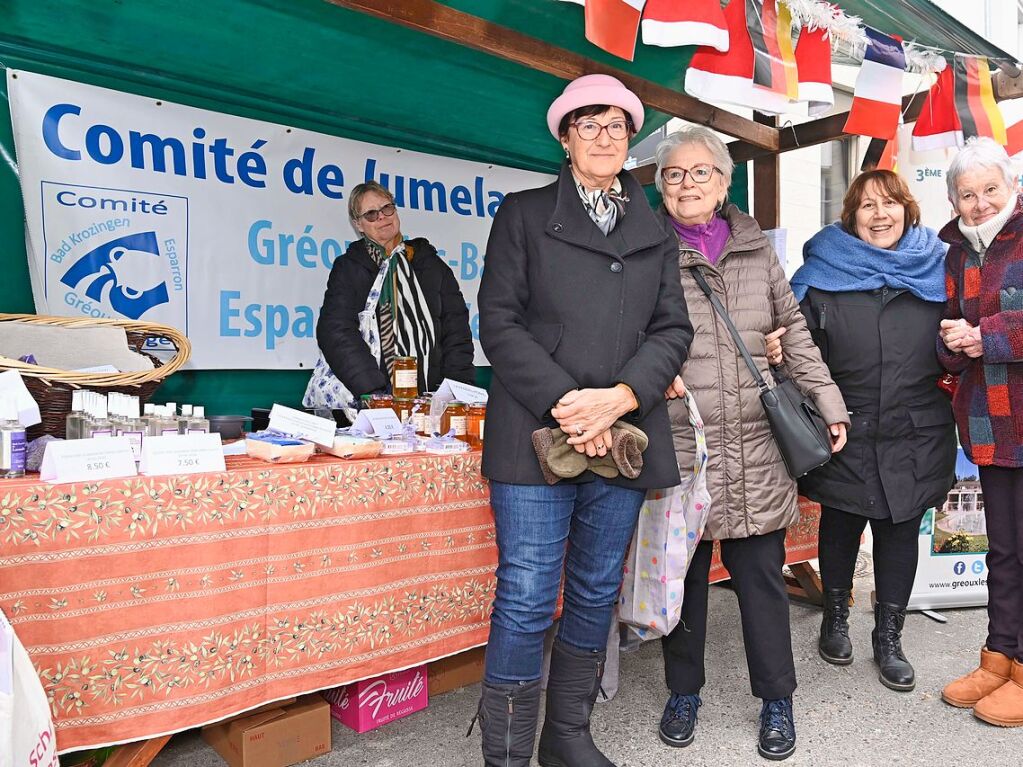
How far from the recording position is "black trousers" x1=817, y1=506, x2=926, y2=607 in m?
2.60

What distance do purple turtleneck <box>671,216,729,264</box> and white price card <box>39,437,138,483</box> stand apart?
1.55m

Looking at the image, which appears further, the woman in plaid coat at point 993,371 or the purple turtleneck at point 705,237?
the woman in plaid coat at point 993,371

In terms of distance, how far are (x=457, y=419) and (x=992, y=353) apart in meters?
1.61

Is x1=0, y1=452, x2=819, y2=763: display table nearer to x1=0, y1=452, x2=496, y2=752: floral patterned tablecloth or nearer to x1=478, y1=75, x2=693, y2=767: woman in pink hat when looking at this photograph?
x1=0, y1=452, x2=496, y2=752: floral patterned tablecloth

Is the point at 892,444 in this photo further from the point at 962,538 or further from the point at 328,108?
the point at 328,108

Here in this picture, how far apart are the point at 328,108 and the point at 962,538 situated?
3494mm

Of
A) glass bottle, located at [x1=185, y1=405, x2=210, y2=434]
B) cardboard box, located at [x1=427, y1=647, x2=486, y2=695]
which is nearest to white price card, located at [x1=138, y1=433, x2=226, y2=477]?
glass bottle, located at [x1=185, y1=405, x2=210, y2=434]

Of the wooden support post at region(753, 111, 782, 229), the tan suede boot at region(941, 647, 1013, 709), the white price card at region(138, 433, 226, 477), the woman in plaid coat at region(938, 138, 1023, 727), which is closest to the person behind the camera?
the white price card at region(138, 433, 226, 477)

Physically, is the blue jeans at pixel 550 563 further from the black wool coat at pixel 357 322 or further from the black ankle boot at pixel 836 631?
the black ankle boot at pixel 836 631

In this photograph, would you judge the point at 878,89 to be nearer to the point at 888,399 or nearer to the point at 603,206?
the point at 888,399

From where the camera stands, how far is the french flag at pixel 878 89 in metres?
3.26

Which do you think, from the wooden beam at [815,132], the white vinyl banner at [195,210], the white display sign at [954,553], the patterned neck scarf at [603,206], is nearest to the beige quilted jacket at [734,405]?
the patterned neck scarf at [603,206]

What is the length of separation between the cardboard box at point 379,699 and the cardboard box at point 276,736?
13 cm

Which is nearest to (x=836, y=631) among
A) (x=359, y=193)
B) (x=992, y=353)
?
(x=992, y=353)
